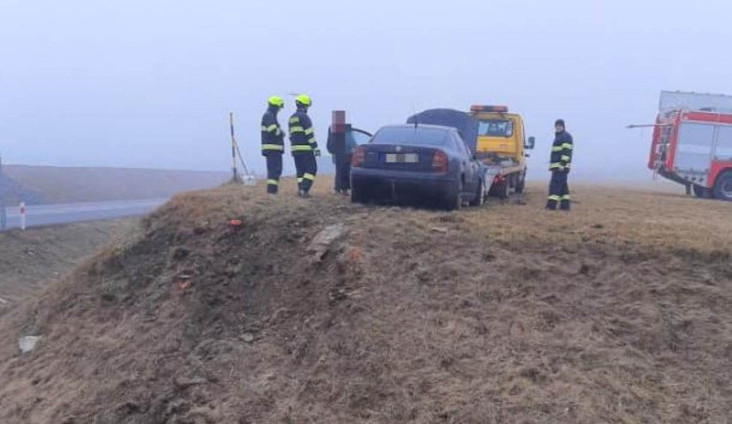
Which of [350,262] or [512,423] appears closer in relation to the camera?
[512,423]

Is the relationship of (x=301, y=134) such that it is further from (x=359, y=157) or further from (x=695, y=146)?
(x=695, y=146)

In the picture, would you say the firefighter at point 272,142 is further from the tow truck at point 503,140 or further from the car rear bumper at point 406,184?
the tow truck at point 503,140

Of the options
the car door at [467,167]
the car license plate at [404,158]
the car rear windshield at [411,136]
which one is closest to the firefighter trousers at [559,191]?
the car door at [467,167]

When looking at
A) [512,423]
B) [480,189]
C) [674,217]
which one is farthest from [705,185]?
[512,423]

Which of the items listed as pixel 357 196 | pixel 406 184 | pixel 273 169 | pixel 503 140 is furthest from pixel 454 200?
pixel 503 140

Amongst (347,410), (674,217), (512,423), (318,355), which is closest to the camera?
(512,423)

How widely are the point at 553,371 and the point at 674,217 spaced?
7132mm

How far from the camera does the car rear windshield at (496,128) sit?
20391 mm

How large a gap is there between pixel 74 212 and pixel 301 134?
621 inches

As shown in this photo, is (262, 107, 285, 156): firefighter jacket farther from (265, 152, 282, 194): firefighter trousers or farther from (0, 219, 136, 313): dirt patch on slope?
(0, 219, 136, 313): dirt patch on slope

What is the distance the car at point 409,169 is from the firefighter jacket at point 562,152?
2.72 metres

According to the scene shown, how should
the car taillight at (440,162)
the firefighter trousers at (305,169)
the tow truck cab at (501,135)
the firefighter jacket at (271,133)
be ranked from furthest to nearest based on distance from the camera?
the tow truck cab at (501,135) → the firefighter jacket at (271,133) → the firefighter trousers at (305,169) → the car taillight at (440,162)

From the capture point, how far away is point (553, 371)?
804 centimetres

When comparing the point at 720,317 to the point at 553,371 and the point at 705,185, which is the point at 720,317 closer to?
the point at 553,371
